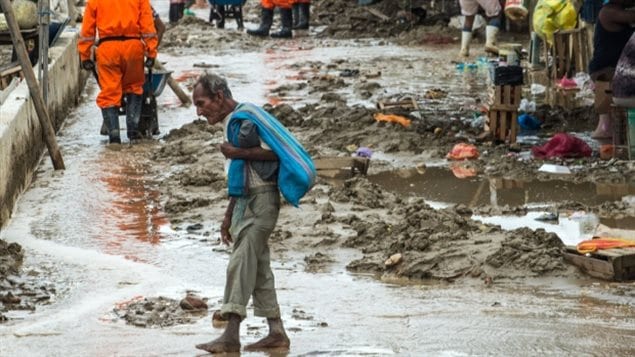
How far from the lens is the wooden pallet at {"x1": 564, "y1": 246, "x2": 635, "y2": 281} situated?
9203 mm

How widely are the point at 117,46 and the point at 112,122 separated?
0.92 metres

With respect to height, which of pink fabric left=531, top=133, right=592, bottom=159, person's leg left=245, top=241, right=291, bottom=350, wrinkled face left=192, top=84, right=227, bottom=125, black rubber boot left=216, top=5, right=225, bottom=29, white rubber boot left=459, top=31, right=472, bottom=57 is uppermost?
wrinkled face left=192, top=84, right=227, bottom=125

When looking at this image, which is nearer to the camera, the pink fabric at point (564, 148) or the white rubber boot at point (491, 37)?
the pink fabric at point (564, 148)

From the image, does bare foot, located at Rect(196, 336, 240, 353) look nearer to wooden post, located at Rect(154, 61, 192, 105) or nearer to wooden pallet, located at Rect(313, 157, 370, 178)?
wooden pallet, located at Rect(313, 157, 370, 178)

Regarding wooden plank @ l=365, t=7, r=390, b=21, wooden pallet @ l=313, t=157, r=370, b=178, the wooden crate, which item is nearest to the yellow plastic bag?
the wooden crate

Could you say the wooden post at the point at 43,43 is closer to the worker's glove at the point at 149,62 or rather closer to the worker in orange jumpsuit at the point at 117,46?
the worker in orange jumpsuit at the point at 117,46

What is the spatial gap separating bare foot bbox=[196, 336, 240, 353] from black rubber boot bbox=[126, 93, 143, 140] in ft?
27.9

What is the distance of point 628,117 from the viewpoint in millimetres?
13352

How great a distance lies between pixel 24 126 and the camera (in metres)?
13.7

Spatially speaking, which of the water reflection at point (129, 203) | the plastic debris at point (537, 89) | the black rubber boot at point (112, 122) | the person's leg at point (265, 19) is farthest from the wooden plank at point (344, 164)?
the person's leg at point (265, 19)

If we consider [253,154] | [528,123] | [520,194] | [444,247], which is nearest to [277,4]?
[528,123]

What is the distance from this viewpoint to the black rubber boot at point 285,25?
3011cm

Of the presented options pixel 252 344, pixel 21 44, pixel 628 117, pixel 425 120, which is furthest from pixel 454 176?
pixel 252 344

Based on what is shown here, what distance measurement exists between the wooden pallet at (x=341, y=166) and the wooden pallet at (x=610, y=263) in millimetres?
4213
